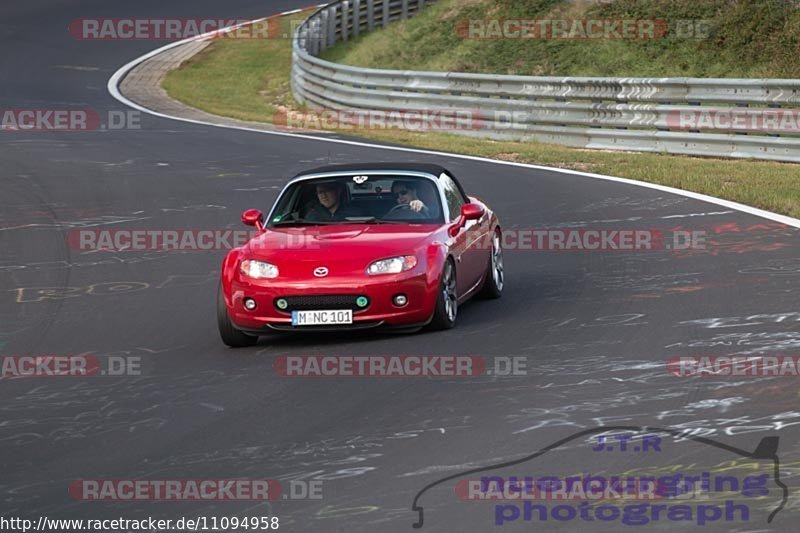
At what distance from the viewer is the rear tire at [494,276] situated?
13.0m

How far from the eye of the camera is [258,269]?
11.4 meters

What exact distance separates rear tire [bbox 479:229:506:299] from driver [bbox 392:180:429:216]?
2.89 ft

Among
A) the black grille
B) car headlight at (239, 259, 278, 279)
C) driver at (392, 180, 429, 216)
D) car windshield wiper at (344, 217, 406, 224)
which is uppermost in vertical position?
driver at (392, 180, 429, 216)

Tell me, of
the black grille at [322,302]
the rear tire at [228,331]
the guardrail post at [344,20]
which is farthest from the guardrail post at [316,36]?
the black grille at [322,302]

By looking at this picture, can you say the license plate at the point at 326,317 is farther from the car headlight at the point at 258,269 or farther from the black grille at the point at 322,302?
the car headlight at the point at 258,269

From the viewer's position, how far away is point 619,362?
996 centimetres

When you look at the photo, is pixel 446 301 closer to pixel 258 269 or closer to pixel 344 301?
pixel 344 301

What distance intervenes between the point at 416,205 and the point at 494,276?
1.06 m

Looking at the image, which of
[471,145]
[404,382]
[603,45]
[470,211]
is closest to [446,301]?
[470,211]

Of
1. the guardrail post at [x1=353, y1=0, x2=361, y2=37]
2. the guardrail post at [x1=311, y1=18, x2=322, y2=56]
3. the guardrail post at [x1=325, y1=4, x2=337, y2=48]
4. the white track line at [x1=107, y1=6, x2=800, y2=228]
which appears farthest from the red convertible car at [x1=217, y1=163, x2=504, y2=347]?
the guardrail post at [x1=353, y1=0, x2=361, y2=37]

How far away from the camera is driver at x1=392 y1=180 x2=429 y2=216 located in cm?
1252

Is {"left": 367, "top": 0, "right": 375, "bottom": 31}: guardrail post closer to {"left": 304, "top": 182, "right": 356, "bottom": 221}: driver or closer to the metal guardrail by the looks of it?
the metal guardrail

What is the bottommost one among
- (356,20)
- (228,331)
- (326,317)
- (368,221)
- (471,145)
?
(471,145)

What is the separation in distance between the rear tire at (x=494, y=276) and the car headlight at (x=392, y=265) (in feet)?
5.76
